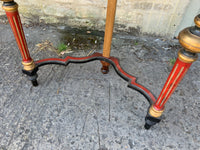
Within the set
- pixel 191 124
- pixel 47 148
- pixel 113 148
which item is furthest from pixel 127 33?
pixel 47 148

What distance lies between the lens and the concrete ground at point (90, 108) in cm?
124

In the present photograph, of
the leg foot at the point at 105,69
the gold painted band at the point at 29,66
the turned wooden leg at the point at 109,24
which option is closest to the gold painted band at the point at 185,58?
the turned wooden leg at the point at 109,24

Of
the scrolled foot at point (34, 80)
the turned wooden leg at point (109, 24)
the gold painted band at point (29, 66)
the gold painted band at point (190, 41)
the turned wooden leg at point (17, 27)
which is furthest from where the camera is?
the scrolled foot at point (34, 80)

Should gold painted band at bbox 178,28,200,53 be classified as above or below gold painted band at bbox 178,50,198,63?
above

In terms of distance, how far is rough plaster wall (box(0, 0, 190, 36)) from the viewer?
204 centimetres

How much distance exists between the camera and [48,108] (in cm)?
141

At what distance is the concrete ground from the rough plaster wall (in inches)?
18.6

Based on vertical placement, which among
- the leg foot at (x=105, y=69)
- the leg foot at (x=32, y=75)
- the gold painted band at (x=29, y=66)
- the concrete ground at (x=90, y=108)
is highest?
the gold painted band at (x=29, y=66)

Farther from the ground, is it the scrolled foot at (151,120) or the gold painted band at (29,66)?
the gold painted band at (29,66)

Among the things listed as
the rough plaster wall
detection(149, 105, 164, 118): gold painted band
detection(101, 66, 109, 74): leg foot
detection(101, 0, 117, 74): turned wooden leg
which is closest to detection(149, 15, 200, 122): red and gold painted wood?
detection(149, 105, 164, 118): gold painted band

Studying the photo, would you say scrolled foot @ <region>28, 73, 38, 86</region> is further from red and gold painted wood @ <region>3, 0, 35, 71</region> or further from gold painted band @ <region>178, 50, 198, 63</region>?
gold painted band @ <region>178, 50, 198, 63</region>

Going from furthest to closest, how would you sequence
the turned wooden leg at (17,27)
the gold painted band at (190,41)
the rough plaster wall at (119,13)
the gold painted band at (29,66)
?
the rough plaster wall at (119,13) → the gold painted band at (29,66) → the turned wooden leg at (17,27) → the gold painted band at (190,41)

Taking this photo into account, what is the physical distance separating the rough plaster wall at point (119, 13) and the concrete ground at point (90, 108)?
472mm

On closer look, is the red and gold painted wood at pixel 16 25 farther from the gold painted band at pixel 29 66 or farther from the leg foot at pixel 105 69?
the leg foot at pixel 105 69
